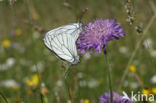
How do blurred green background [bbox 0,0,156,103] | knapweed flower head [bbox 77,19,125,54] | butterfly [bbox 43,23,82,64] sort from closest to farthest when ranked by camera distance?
1. knapweed flower head [bbox 77,19,125,54]
2. butterfly [bbox 43,23,82,64]
3. blurred green background [bbox 0,0,156,103]

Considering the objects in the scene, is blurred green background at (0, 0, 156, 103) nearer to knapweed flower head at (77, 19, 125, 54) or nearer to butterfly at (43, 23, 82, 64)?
knapweed flower head at (77, 19, 125, 54)

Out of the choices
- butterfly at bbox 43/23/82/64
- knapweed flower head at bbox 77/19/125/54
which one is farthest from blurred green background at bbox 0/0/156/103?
butterfly at bbox 43/23/82/64

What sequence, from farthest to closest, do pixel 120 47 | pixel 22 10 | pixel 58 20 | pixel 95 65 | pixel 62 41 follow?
pixel 22 10 < pixel 58 20 < pixel 120 47 < pixel 95 65 < pixel 62 41

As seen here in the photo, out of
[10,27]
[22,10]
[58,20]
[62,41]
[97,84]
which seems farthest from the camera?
[22,10]

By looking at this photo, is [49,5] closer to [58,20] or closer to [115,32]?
[58,20]

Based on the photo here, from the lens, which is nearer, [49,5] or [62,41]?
[62,41]

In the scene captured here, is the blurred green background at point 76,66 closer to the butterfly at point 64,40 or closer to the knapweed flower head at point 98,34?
the knapweed flower head at point 98,34

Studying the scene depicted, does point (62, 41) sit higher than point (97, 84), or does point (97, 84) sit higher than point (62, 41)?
point (62, 41)

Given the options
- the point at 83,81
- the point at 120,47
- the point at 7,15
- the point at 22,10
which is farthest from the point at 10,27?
the point at 83,81

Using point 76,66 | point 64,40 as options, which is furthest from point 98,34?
point 76,66
